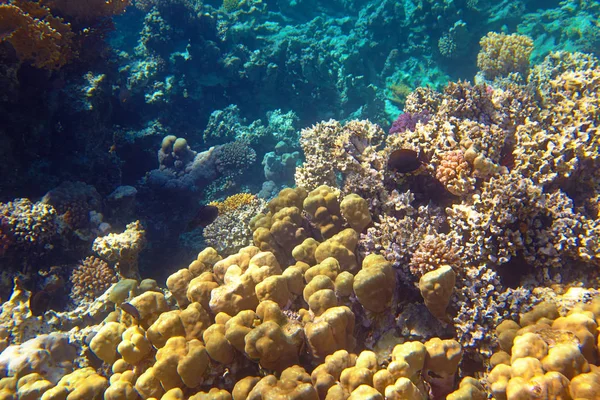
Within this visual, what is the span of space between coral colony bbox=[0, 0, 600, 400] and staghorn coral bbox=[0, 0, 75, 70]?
32mm

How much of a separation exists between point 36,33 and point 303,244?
6248 mm

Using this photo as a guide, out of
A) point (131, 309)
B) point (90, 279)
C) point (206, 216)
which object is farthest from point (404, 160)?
point (90, 279)

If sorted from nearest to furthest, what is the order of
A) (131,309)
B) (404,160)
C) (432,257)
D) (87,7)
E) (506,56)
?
(432,257) < (131,309) < (404,160) < (87,7) < (506,56)

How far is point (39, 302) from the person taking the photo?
4684mm

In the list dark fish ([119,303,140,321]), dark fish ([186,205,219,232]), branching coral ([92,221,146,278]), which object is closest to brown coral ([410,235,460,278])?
dark fish ([119,303,140,321])

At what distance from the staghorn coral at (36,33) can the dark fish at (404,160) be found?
21.6ft

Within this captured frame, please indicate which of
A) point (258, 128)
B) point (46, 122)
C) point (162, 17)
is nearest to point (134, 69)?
point (162, 17)

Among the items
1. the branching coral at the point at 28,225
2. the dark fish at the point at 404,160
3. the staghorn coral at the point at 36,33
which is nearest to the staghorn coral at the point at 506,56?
the dark fish at the point at 404,160

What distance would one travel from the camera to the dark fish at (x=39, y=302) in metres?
4.66

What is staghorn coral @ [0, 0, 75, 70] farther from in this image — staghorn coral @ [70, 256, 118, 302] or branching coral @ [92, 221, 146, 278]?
staghorn coral @ [70, 256, 118, 302]

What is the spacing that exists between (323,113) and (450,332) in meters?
10.4

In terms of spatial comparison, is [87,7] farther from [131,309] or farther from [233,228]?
[131,309]

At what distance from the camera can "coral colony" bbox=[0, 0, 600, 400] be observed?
250 cm

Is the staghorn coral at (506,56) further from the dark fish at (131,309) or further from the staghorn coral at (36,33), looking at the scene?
the staghorn coral at (36,33)
